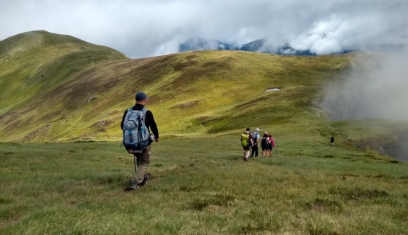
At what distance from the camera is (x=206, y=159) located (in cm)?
2977

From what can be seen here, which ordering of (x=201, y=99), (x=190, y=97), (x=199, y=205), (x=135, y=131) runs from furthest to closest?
1. (x=190, y=97)
2. (x=201, y=99)
3. (x=135, y=131)
4. (x=199, y=205)

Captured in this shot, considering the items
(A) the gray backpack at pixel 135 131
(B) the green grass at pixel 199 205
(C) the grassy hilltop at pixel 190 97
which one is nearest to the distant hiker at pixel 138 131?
(A) the gray backpack at pixel 135 131

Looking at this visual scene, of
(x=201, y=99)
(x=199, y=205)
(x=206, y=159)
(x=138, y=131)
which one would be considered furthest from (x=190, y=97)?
(x=199, y=205)

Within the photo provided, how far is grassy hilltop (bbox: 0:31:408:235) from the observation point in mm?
8992

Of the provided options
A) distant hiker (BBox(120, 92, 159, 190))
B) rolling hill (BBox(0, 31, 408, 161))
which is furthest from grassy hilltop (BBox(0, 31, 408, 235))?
distant hiker (BBox(120, 92, 159, 190))

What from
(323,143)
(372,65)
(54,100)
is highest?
(372,65)

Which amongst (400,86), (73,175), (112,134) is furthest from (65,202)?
(400,86)

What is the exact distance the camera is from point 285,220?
9102mm

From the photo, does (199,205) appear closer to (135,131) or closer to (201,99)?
(135,131)

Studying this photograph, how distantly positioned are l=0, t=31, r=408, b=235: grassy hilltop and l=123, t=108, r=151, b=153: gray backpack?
69.0 inches

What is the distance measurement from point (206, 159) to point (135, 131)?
16.6 meters

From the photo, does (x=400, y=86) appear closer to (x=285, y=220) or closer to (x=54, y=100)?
(x=285, y=220)

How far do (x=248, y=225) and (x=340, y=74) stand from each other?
159 m

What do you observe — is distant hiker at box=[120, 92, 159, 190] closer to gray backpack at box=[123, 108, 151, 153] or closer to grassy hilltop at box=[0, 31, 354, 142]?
gray backpack at box=[123, 108, 151, 153]
